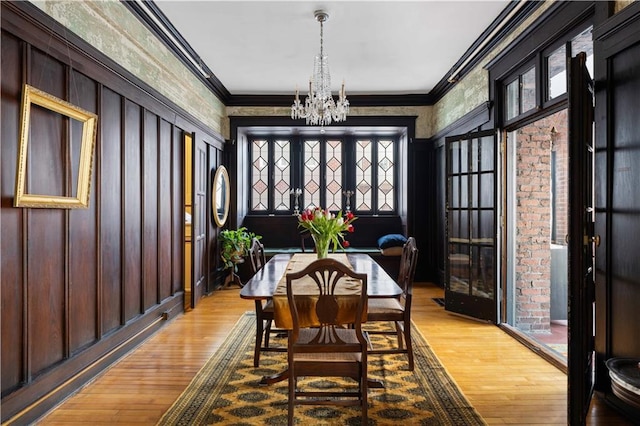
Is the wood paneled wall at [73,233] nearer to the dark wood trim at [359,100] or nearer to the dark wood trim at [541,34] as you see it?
the dark wood trim at [359,100]

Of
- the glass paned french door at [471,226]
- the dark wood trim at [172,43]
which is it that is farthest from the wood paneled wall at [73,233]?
the glass paned french door at [471,226]

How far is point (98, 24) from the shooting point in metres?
3.16

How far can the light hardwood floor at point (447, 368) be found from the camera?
2602 millimetres

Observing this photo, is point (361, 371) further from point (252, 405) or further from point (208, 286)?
point (208, 286)

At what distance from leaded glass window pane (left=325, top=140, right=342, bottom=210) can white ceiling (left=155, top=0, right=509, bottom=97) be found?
1796 mm

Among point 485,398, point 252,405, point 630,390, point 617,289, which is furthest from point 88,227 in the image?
point 617,289

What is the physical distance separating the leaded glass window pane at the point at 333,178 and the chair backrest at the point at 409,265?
403 centimetres

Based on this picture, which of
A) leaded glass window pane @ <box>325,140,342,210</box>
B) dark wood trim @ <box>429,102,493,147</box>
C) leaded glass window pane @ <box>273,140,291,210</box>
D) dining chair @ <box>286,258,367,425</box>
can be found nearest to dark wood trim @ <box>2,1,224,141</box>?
dining chair @ <box>286,258,367,425</box>

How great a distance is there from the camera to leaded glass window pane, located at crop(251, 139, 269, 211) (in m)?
7.98

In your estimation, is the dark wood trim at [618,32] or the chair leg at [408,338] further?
the chair leg at [408,338]

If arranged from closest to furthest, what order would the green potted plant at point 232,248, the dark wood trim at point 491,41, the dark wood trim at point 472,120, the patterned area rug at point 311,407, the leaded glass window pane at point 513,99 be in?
1. the patterned area rug at point 311,407
2. the dark wood trim at point 491,41
3. the leaded glass window pane at point 513,99
4. the dark wood trim at point 472,120
5. the green potted plant at point 232,248

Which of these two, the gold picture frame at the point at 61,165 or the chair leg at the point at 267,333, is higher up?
the gold picture frame at the point at 61,165

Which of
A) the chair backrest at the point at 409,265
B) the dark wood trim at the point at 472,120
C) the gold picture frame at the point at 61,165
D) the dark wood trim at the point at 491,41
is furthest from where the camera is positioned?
the dark wood trim at the point at 472,120

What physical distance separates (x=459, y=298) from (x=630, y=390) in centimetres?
311
